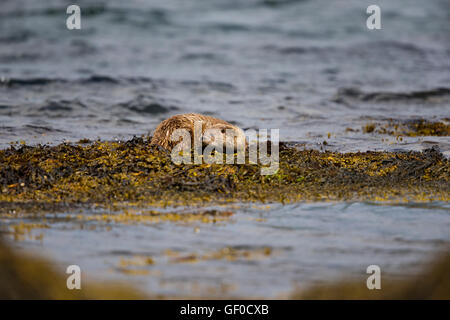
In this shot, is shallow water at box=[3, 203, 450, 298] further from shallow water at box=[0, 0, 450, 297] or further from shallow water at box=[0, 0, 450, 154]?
shallow water at box=[0, 0, 450, 154]

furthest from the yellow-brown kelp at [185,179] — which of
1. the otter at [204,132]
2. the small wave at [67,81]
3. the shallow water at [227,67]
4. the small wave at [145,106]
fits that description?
the small wave at [67,81]

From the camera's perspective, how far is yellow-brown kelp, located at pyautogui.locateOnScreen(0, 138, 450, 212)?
7273 mm

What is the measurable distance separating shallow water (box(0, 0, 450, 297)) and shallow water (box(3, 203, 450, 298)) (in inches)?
0.8

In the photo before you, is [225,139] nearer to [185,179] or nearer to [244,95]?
[185,179]

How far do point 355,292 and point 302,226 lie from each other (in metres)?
1.52

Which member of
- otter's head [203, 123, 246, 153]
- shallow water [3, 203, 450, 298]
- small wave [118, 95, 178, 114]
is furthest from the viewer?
small wave [118, 95, 178, 114]

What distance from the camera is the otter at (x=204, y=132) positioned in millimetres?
8734

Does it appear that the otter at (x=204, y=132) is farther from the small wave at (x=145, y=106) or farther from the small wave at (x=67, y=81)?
the small wave at (x=67, y=81)

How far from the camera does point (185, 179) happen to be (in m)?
7.78

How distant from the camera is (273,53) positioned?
23.1 meters

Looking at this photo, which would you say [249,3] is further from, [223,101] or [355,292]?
[355,292]

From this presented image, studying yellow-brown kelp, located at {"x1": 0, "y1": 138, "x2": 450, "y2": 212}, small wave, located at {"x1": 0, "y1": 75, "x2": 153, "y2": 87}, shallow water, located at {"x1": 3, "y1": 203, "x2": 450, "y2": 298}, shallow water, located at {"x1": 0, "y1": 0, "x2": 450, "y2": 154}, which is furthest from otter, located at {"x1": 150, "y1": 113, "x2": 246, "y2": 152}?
small wave, located at {"x1": 0, "y1": 75, "x2": 153, "y2": 87}

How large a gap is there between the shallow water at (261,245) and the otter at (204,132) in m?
1.90

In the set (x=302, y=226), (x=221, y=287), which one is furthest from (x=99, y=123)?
(x=221, y=287)
